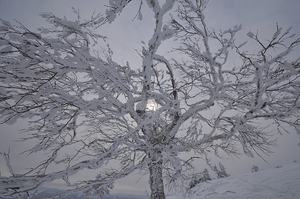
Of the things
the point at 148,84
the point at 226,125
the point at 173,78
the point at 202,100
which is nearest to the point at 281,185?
the point at 226,125

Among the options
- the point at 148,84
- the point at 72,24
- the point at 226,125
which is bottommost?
the point at 226,125

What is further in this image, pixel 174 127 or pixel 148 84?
pixel 174 127

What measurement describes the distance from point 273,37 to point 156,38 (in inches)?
A: 70.2

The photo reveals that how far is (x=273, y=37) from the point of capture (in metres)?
2.23

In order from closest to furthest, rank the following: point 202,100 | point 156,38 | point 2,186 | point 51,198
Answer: point 2,186
point 156,38
point 51,198
point 202,100

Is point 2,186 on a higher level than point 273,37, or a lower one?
lower

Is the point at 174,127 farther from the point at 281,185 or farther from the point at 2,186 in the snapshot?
the point at 281,185

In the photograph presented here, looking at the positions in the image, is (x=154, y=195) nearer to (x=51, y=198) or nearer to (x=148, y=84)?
(x=51, y=198)

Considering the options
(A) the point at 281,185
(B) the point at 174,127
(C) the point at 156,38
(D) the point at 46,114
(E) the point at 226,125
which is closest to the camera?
(C) the point at 156,38

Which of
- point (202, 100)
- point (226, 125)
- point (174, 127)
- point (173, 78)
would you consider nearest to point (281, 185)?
point (226, 125)

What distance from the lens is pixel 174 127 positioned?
14.6 ft

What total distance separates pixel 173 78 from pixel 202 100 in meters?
1.25

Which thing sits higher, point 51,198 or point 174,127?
point 174,127

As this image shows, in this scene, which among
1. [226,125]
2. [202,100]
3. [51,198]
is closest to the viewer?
[51,198]
